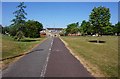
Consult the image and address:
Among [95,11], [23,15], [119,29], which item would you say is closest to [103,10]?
[95,11]

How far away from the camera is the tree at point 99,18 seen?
59.1 m

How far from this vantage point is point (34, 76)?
12.5 metres

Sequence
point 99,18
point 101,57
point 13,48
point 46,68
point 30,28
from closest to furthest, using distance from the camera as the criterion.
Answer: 1. point 46,68
2. point 101,57
3. point 13,48
4. point 99,18
5. point 30,28

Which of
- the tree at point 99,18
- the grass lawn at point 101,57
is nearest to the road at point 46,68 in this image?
the grass lawn at point 101,57

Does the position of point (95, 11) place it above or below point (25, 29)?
above

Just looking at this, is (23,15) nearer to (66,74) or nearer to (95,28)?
(95,28)

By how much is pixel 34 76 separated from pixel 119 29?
142932 mm

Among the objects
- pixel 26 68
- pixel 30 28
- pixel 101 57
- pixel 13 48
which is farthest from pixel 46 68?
pixel 30 28

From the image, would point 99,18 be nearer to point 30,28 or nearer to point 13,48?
point 30,28

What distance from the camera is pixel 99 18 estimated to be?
59.9 m

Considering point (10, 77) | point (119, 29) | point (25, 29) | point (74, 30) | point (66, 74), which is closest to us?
point (10, 77)

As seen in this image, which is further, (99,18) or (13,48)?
(99,18)

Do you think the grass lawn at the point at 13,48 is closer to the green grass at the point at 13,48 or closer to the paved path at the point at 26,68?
the green grass at the point at 13,48

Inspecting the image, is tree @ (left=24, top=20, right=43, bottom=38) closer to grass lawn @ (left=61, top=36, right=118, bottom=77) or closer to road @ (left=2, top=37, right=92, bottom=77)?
grass lawn @ (left=61, top=36, right=118, bottom=77)
